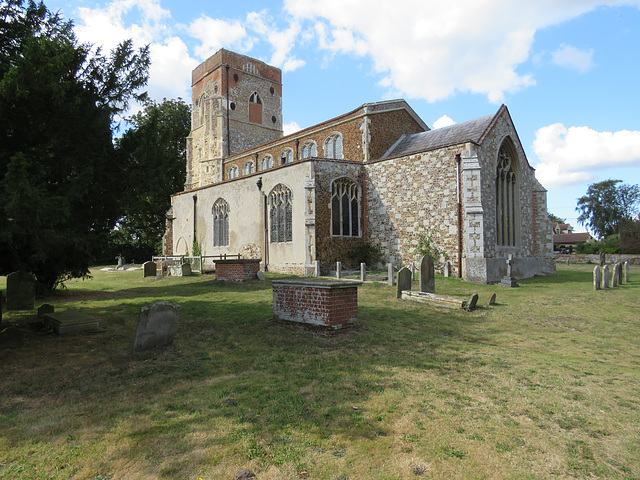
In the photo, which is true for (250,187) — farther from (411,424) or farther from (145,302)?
(411,424)

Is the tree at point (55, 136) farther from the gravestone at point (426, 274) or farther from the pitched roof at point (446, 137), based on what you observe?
the pitched roof at point (446, 137)

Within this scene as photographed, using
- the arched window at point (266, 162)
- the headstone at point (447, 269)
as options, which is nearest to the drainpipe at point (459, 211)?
the headstone at point (447, 269)

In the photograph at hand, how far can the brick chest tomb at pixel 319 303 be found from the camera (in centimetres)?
724

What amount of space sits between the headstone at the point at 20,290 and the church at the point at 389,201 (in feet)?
35.5

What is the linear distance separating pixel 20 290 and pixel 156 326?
683 cm

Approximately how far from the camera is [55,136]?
20.7 ft

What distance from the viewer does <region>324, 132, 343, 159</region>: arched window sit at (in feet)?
79.3

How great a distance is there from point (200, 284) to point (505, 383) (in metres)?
13.8

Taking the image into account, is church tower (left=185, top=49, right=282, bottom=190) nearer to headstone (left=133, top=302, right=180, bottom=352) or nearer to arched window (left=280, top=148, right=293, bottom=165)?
arched window (left=280, top=148, right=293, bottom=165)

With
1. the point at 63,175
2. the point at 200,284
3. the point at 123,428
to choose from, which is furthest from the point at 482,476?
the point at 200,284

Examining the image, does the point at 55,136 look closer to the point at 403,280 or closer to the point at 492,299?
the point at 403,280

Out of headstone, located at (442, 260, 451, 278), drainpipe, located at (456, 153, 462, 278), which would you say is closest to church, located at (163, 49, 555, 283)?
drainpipe, located at (456, 153, 462, 278)

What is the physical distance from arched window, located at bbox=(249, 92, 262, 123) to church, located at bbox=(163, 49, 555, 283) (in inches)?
520

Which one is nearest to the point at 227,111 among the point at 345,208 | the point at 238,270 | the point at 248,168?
the point at 248,168
